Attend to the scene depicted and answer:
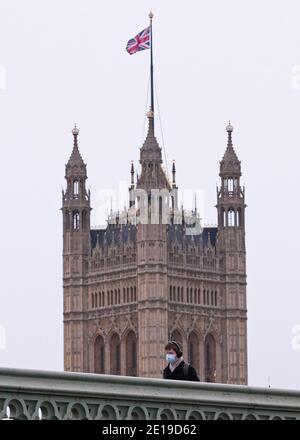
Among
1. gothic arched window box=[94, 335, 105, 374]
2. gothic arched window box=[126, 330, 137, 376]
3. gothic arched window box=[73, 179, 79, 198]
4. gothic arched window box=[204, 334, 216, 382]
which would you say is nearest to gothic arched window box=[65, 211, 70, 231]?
gothic arched window box=[73, 179, 79, 198]

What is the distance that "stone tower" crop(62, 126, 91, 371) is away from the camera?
14012 cm

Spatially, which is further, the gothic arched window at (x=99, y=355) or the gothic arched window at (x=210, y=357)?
the gothic arched window at (x=99, y=355)

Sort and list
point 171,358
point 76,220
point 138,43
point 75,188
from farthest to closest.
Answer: point 75,188 → point 76,220 → point 138,43 → point 171,358

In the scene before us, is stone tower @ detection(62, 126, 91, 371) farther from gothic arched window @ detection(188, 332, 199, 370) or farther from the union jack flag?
the union jack flag

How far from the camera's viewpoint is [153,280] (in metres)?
136

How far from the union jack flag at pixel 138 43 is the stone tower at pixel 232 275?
1769 cm

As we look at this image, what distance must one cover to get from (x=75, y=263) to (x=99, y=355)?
5619mm

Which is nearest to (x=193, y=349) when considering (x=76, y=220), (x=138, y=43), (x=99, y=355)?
(x=99, y=355)

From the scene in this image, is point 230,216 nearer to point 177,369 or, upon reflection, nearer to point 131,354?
point 131,354

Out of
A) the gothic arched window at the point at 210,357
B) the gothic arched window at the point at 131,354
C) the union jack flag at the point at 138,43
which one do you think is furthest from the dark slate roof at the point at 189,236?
the union jack flag at the point at 138,43

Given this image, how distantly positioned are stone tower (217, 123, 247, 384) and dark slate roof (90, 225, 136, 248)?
17.8 feet

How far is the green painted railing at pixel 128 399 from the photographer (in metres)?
22.0

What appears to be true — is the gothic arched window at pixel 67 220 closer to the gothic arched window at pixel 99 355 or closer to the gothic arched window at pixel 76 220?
the gothic arched window at pixel 76 220

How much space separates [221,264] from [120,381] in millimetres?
117777
